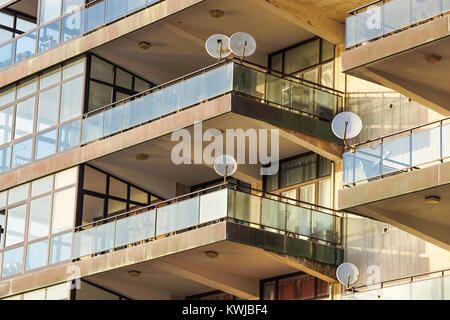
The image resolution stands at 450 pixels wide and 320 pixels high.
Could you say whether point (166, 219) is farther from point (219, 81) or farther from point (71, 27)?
point (71, 27)

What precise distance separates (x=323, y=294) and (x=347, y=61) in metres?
5.83

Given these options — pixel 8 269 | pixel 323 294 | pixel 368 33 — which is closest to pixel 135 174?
pixel 8 269

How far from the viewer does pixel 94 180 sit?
37.4 metres

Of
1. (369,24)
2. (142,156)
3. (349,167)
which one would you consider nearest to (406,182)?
(349,167)

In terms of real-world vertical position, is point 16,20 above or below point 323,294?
above

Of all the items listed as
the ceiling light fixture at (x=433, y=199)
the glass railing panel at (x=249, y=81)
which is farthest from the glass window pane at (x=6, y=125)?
the ceiling light fixture at (x=433, y=199)

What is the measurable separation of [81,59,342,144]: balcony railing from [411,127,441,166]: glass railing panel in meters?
5.21

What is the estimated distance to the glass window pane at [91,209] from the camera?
1457 inches

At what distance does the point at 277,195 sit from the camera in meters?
33.3

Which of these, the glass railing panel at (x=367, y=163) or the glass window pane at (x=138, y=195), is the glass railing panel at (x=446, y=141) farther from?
the glass window pane at (x=138, y=195)

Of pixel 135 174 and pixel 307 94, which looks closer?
pixel 307 94

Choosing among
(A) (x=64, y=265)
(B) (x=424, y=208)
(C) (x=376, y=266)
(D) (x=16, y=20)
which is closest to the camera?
(B) (x=424, y=208)

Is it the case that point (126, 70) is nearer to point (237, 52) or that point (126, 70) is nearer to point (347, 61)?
point (237, 52)

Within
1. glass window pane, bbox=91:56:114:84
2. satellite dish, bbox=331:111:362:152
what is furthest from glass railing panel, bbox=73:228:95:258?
satellite dish, bbox=331:111:362:152
